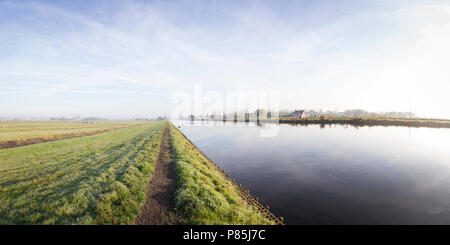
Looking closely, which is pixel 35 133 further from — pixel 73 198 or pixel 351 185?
pixel 351 185

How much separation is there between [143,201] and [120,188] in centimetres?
188

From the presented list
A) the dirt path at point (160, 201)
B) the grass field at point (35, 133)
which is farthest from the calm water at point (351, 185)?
the grass field at point (35, 133)

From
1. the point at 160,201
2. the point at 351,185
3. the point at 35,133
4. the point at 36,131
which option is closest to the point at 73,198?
the point at 160,201

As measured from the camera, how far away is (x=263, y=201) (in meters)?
9.43

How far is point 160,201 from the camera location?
7.55 m

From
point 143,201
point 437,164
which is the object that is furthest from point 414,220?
point 437,164

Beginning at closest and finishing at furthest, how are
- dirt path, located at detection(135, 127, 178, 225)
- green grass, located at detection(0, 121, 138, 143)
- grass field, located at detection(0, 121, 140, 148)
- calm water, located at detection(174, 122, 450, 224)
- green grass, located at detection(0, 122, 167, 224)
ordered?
green grass, located at detection(0, 122, 167, 224) → dirt path, located at detection(135, 127, 178, 225) → calm water, located at detection(174, 122, 450, 224) → grass field, located at detection(0, 121, 140, 148) → green grass, located at detection(0, 121, 138, 143)

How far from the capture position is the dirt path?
614 cm

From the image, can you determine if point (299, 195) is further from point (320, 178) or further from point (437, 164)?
point (437, 164)

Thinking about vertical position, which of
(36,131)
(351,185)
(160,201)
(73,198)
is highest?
(36,131)

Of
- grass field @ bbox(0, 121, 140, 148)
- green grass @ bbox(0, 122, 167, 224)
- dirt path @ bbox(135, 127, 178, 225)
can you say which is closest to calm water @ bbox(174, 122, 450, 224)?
dirt path @ bbox(135, 127, 178, 225)

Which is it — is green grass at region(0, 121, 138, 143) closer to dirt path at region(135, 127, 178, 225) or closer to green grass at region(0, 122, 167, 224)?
green grass at region(0, 122, 167, 224)

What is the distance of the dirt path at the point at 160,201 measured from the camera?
6137mm
